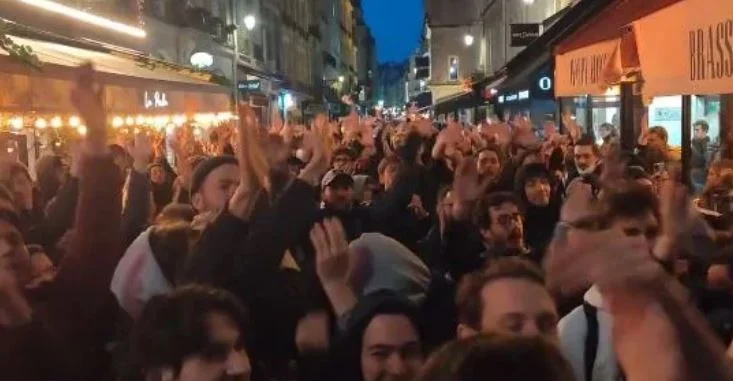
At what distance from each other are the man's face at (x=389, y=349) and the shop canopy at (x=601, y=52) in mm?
6682

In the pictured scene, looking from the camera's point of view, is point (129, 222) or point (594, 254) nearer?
point (594, 254)

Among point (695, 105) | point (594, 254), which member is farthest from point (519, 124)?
point (594, 254)

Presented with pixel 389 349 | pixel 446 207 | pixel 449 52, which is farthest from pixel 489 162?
pixel 449 52

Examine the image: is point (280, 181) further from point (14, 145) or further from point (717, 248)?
point (14, 145)

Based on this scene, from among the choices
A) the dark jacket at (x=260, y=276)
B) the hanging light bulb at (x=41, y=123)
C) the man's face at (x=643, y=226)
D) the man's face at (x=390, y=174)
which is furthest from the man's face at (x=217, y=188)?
the hanging light bulb at (x=41, y=123)

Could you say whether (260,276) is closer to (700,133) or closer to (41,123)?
(41,123)

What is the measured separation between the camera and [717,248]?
5.23 metres

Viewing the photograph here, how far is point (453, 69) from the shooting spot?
81.5 metres

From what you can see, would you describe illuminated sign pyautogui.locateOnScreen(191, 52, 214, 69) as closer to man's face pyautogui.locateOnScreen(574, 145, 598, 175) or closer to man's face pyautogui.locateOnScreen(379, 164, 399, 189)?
man's face pyautogui.locateOnScreen(574, 145, 598, 175)

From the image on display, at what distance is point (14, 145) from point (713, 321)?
10538mm

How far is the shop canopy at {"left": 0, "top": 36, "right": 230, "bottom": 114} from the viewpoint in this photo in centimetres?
1084

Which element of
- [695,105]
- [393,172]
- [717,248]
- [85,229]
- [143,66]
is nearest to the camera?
[85,229]

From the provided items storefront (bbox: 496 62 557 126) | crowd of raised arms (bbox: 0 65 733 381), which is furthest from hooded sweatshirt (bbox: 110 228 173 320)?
storefront (bbox: 496 62 557 126)

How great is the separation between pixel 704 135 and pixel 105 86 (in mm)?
6839
